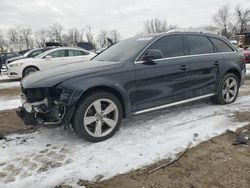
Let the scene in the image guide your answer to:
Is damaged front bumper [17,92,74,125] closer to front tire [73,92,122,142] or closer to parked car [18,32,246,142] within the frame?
parked car [18,32,246,142]

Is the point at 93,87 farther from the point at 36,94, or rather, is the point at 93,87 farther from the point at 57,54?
the point at 57,54

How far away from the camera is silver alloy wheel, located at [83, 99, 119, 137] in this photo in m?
4.10

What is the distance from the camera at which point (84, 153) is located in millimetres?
3826

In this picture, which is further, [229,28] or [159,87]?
[229,28]

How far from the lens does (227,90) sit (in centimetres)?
611

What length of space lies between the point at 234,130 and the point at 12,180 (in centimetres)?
331

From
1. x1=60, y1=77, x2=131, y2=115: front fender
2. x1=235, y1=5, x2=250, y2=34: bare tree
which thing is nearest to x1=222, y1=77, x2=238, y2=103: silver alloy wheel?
x1=60, y1=77, x2=131, y2=115: front fender

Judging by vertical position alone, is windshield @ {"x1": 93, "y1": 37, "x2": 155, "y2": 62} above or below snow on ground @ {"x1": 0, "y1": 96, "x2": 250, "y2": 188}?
above

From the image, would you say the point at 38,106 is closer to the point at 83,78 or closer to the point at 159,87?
the point at 83,78

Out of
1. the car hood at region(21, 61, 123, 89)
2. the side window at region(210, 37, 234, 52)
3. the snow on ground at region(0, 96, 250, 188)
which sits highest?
the side window at region(210, 37, 234, 52)

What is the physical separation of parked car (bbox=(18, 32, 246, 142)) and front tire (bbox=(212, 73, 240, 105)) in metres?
0.02

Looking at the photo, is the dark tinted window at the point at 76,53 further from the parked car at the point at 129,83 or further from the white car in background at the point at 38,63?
the parked car at the point at 129,83

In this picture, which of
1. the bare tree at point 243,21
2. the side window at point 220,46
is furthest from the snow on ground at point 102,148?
the bare tree at point 243,21

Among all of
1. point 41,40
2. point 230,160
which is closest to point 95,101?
point 230,160
